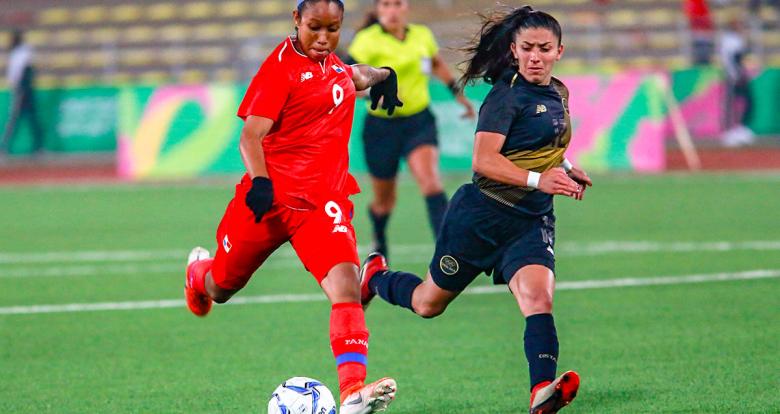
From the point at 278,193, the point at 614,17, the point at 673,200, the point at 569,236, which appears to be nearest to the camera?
the point at 278,193

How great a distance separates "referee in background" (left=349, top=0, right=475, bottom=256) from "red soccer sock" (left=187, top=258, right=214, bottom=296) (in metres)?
3.68

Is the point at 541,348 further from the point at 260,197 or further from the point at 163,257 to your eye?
the point at 163,257

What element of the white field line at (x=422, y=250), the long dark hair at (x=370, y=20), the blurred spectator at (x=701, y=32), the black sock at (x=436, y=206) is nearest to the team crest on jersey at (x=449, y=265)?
the black sock at (x=436, y=206)

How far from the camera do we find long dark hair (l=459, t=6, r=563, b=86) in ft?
22.0

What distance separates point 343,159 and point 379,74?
0.85 m

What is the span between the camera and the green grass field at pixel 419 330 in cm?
696

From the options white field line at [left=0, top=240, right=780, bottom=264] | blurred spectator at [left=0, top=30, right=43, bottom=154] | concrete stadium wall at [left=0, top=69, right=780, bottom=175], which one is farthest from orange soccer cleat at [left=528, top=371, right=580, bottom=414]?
blurred spectator at [left=0, top=30, right=43, bottom=154]

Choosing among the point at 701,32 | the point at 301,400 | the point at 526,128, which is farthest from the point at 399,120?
the point at 701,32

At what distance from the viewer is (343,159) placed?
274 inches

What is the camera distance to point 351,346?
251 inches

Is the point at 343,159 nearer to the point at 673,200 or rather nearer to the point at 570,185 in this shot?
the point at 570,185

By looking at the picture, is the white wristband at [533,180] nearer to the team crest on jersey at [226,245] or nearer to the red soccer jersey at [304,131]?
the red soccer jersey at [304,131]

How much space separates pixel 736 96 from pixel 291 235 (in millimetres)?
20475

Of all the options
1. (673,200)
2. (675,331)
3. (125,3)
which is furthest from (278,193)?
(125,3)
